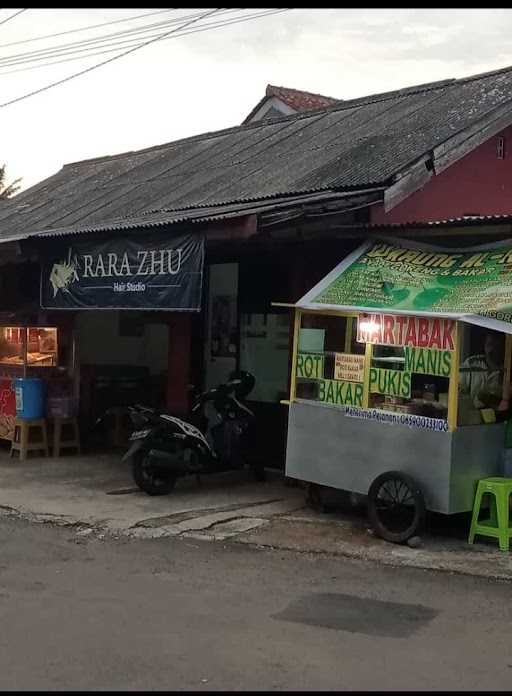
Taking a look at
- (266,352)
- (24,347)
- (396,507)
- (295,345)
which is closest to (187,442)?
(295,345)

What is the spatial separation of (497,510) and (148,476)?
372cm

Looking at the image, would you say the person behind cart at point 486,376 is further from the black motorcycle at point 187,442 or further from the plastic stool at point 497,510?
the black motorcycle at point 187,442

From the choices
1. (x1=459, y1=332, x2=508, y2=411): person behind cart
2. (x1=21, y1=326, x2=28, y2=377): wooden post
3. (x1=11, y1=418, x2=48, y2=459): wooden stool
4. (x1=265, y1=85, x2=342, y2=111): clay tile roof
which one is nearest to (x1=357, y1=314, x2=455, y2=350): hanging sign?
(x1=459, y1=332, x2=508, y2=411): person behind cart

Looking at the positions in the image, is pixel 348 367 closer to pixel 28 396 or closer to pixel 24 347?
pixel 28 396

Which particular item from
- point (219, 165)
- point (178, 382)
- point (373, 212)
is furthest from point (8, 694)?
point (219, 165)

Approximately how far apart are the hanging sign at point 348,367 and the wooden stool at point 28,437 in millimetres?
5044

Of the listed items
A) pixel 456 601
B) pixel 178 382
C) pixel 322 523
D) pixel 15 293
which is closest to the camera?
pixel 456 601

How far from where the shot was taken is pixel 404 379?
7.21m

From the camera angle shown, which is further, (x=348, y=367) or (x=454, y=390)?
(x=348, y=367)

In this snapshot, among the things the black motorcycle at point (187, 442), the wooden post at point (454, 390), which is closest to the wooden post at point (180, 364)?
the black motorcycle at point (187, 442)

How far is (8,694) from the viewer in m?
3.96

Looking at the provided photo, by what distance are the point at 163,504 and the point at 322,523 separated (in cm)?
172

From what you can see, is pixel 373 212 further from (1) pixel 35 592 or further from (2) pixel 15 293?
(2) pixel 15 293

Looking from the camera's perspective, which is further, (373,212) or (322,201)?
(373,212)
